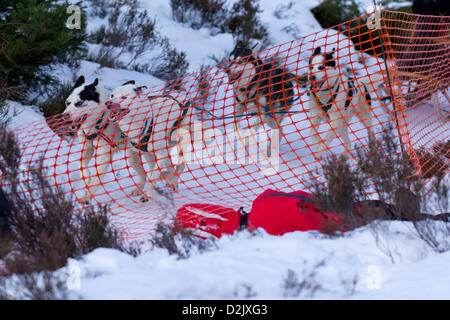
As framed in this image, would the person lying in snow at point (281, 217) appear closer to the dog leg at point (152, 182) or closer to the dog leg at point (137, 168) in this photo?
the dog leg at point (152, 182)

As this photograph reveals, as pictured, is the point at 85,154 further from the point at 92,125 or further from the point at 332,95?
the point at 332,95

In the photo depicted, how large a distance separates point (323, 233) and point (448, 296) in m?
0.78

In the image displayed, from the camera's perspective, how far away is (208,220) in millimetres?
3209

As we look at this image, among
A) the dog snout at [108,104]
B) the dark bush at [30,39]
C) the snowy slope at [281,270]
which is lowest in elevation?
the snowy slope at [281,270]

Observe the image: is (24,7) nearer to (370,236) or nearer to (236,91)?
(236,91)

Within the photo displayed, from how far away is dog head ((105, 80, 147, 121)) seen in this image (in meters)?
4.04

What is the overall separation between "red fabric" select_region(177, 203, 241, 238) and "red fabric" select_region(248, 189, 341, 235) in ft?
0.51

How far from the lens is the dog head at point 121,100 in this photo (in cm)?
404

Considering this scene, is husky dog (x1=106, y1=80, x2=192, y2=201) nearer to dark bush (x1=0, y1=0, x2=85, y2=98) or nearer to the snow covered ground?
dark bush (x1=0, y1=0, x2=85, y2=98)

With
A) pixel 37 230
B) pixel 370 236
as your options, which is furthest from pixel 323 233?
pixel 37 230

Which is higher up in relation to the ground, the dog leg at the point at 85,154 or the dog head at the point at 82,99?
the dog head at the point at 82,99

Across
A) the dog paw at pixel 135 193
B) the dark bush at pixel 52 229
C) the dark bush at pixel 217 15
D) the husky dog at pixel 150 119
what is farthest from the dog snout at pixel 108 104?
the dark bush at pixel 217 15

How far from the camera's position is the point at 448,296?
1.90 m

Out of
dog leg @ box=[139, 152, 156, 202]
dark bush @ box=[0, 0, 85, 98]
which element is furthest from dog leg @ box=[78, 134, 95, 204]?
dark bush @ box=[0, 0, 85, 98]
